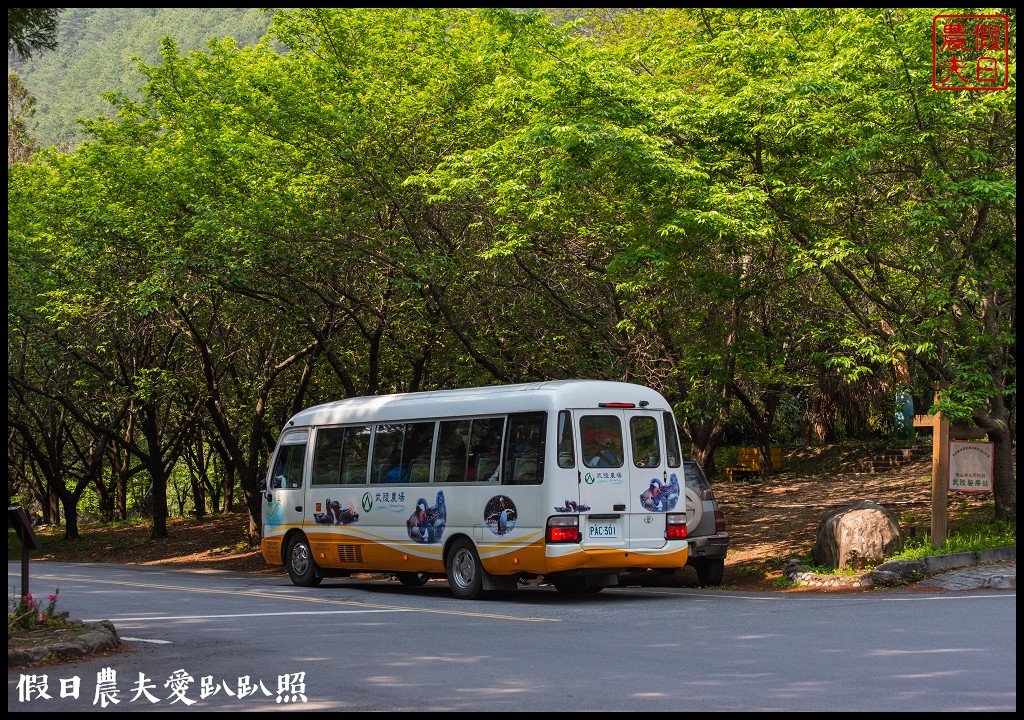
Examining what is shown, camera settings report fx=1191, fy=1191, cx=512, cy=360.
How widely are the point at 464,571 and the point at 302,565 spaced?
4106 mm

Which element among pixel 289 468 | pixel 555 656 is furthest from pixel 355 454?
pixel 555 656

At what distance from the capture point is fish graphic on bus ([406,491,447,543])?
55.6 ft

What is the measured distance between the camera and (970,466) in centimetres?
1833

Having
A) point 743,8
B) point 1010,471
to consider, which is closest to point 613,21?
point 743,8

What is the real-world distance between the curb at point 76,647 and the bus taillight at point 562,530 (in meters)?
5.95

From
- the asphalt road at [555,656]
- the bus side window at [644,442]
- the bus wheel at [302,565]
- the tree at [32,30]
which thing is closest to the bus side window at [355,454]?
the bus wheel at [302,565]

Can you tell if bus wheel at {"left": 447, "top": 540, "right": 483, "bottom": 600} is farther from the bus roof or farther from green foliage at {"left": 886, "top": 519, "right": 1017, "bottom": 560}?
green foliage at {"left": 886, "top": 519, "right": 1017, "bottom": 560}

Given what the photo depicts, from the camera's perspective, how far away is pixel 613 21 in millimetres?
29062

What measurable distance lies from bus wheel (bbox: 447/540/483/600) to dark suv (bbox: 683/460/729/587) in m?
3.22

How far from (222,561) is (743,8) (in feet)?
61.6

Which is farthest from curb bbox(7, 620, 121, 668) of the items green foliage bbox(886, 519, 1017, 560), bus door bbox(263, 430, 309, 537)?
green foliage bbox(886, 519, 1017, 560)

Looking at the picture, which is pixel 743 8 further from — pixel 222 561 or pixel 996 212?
pixel 222 561

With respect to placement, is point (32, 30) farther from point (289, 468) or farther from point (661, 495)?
point (289, 468)

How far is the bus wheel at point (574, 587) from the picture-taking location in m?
16.9
